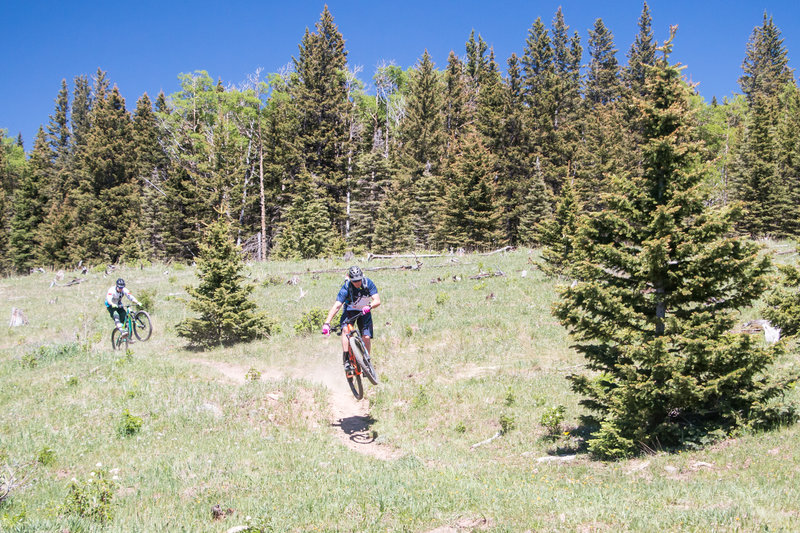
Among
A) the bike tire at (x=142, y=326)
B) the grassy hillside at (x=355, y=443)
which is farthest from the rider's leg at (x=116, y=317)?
the grassy hillside at (x=355, y=443)

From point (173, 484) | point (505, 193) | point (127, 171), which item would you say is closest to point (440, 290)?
Result: point (173, 484)

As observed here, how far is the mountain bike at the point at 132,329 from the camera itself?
19.3 meters

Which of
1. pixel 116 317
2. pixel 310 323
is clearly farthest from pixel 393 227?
pixel 116 317

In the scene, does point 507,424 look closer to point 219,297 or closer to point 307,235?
point 219,297

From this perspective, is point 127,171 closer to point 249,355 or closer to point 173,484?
point 249,355

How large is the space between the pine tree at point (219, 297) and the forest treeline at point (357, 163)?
2582cm

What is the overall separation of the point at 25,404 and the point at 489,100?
185 ft

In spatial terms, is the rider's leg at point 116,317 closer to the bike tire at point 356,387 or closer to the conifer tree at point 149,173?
the bike tire at point 356,387

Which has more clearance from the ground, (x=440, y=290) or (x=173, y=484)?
(x=440, y=290)

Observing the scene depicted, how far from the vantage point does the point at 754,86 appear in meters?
88.8

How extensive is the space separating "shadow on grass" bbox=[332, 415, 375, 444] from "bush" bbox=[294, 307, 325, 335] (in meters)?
7.59

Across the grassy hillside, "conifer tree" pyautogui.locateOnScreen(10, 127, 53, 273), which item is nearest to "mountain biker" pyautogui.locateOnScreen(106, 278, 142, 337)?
the grassy hillside

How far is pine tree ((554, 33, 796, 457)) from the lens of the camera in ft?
27.5

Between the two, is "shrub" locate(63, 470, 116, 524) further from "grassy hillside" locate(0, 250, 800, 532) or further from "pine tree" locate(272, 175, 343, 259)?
"pine tree" locate(272, 175, 343, 259)
